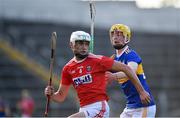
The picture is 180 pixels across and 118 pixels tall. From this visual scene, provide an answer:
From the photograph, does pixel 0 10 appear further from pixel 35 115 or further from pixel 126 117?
pixel 126 117

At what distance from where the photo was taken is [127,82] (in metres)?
9.34

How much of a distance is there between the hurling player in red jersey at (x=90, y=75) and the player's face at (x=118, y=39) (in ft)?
3.32

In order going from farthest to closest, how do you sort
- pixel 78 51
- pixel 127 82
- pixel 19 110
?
pixel 19 110 < pixel 127 82 < pixel 78 51

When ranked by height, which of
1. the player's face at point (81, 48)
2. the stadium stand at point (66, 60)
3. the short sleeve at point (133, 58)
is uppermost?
the player's face at point (81, 48)

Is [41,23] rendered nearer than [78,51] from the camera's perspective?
No

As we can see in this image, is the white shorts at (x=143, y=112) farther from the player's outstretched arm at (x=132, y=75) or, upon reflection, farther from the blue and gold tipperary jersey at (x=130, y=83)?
the player's outstretched arm at (x=132, y=75)

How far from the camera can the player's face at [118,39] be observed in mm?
9391

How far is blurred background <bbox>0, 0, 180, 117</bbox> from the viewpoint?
3044 centimetres

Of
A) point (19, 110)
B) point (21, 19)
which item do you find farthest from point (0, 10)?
point (19, 110)

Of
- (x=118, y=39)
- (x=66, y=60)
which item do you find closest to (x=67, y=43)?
(x=66, y=60)

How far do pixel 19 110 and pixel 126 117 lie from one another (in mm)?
20388

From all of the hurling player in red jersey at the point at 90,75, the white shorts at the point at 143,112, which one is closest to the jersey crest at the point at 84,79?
the hurling player in red jersey at the point at 90,75

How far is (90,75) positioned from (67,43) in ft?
77.0

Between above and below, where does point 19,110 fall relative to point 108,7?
below
